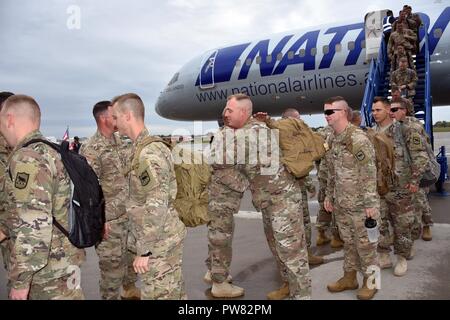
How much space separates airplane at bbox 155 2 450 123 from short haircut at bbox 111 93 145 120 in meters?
9.57

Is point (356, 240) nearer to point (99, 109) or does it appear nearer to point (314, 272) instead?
point (314, 272)

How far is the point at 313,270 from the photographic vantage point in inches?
181

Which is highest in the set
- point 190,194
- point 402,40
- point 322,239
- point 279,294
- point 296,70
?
point 296,70

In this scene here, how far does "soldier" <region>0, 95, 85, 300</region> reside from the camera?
6.86 ft

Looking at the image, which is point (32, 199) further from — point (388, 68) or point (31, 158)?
point (388, 68)

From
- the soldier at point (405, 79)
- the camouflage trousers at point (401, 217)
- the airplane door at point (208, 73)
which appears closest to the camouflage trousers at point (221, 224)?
the camouflage trousers at point (401, 217)

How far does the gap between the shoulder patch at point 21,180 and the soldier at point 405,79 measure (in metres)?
8.66

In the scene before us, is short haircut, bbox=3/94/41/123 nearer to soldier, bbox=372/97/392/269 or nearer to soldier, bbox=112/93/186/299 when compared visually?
soldier, bbox=112/93/186/299

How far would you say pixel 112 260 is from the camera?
11.8 ft

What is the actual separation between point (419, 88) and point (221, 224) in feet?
26.0

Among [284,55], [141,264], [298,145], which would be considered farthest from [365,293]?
[284,55]

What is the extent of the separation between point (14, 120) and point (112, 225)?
1.56 meters

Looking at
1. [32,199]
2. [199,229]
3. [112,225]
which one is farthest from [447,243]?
[32,199]

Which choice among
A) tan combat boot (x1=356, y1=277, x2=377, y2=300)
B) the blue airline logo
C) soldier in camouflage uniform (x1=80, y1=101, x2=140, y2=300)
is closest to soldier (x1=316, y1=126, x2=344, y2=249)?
tan combat boot (x1=356, y1=277, x2=377, y2=300)
